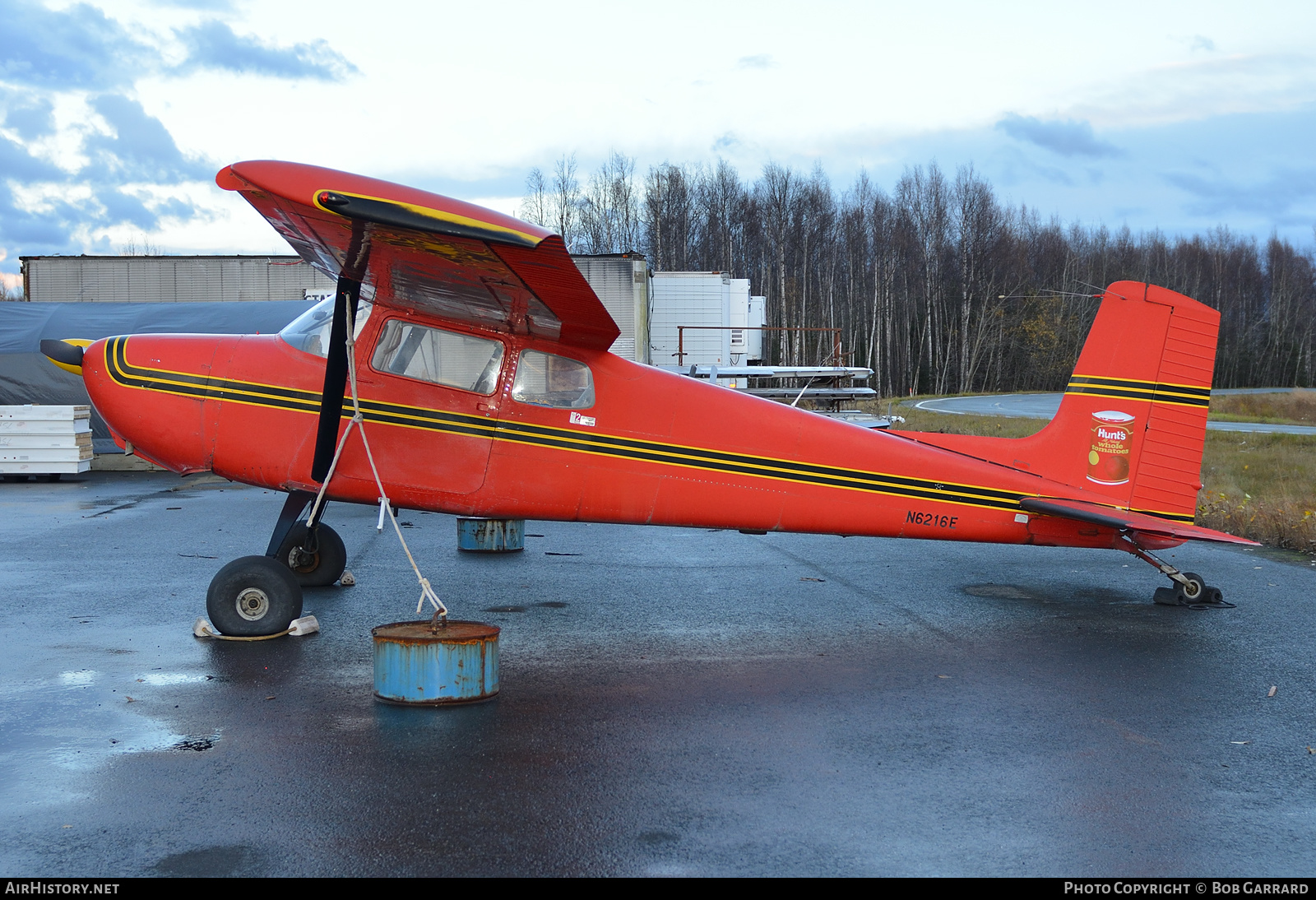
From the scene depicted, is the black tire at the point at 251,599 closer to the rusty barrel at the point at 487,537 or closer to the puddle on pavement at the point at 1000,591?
the rusty barrel at the point at 487,537

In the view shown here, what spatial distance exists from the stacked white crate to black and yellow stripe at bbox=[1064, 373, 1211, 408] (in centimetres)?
1703

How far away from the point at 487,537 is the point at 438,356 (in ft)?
12.6

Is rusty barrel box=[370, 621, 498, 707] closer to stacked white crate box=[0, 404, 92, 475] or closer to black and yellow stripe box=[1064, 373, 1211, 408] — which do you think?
black and yellow stripe box=[1064, 373, 1211, 408]

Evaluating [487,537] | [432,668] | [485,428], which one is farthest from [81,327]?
[432,668]

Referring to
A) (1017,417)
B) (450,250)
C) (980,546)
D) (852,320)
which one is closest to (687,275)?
(1017,417)

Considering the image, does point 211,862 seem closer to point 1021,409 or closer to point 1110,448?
point 1110,448

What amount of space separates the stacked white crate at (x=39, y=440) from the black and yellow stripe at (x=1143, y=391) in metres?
17.0

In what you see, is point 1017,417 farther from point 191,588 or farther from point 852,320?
point 852,320

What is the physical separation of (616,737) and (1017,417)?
34.3 metres

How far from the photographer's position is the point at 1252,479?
57.7 feet

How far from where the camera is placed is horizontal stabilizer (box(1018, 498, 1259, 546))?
24.1 ft

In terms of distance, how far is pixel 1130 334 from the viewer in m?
8.02

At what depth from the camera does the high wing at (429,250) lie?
4.91 m

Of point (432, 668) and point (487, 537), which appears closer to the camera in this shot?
point (432, 668)
